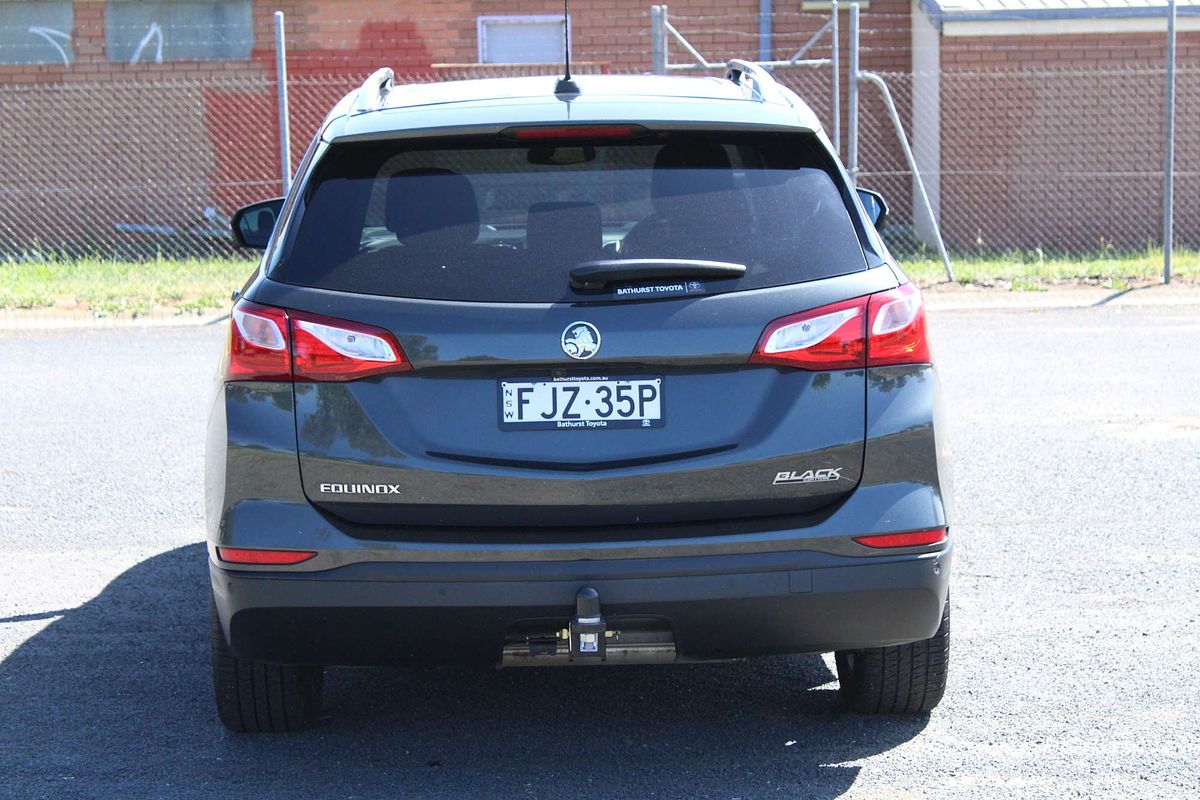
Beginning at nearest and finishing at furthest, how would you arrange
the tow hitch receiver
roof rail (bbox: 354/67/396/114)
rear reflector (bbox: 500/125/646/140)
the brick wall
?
the tow hitch receiver
rear reflector (bbox: 500/125/646/140)
roof rail (bbox: 354/67/396/114)
the brick wall

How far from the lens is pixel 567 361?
3477 millimetres

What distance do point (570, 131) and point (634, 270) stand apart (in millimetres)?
452

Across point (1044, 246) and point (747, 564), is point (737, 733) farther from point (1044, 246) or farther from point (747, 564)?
point (1044, 246)

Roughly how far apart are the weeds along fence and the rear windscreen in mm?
13901

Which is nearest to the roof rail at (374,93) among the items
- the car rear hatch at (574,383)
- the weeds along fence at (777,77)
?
the car rear hatch at (574,383)

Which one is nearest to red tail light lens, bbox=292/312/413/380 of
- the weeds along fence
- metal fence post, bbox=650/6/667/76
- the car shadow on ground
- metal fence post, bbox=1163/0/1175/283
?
the car shadow on ground

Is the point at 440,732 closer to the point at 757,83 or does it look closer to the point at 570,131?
the point at 570,131

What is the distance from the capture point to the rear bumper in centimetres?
349

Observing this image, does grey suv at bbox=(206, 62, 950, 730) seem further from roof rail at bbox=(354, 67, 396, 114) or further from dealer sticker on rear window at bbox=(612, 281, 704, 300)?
roof rail at bbox=(354, 67, 396, 114)

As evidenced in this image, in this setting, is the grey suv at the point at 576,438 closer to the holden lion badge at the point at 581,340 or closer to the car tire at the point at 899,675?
the holden lion badge at the point at 581,340

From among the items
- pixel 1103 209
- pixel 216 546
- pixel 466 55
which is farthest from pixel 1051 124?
pixel 216 546

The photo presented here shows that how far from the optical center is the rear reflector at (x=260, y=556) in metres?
3.53

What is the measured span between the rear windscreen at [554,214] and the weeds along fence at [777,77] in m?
13.9

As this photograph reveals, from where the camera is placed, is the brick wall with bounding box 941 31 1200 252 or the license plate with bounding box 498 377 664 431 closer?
the license plate with bounding box 498 377 664 431
